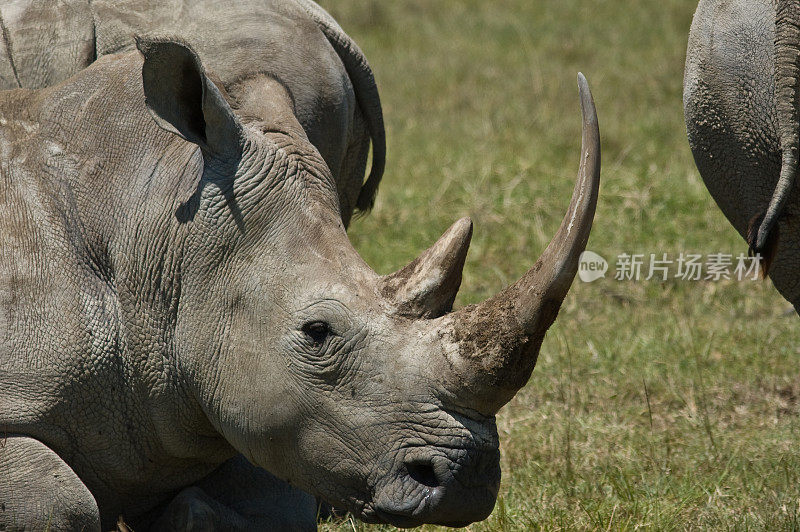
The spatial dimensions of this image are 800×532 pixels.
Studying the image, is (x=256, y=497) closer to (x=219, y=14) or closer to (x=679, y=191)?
(x=219, y=14)

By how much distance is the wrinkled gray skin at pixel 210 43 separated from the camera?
416 centimetres

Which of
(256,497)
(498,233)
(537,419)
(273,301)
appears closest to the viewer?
(273,301)

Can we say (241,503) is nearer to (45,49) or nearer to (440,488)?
(440,488)

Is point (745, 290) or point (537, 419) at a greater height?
point (537, 419)

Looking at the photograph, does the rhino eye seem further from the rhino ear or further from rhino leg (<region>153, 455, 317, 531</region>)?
rhino leg (<region>153, 455, 317, 531</region>)

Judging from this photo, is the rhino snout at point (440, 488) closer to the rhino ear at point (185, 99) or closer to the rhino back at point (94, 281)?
the rhino back at point (94, 281)

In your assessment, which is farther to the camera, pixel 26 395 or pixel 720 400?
pixel 720 400

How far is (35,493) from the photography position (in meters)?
3.38

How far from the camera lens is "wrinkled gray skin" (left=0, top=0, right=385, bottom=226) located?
164 inches

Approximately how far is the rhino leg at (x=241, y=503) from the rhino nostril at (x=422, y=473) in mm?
750

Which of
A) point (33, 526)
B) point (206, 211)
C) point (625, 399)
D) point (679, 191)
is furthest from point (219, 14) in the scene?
point (679, 191)

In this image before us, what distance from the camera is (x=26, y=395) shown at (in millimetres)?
3414

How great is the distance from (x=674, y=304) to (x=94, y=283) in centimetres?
372

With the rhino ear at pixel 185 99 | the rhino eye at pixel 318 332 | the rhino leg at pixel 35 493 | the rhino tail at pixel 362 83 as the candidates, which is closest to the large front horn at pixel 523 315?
the rhino eye at pixel 318 332
